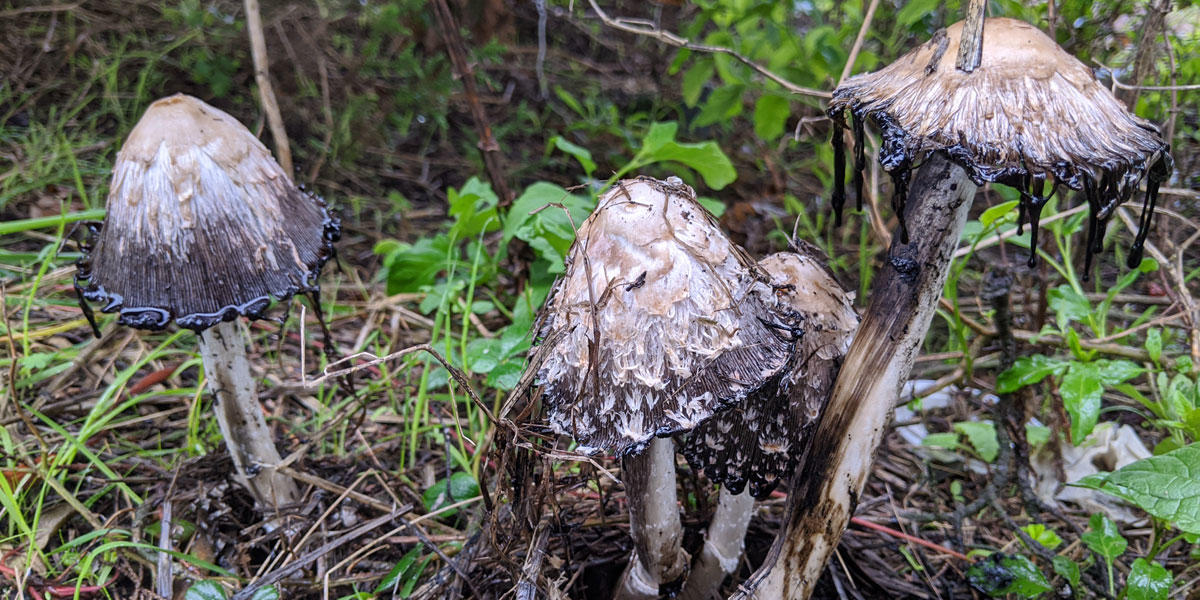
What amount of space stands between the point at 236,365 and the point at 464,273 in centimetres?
116

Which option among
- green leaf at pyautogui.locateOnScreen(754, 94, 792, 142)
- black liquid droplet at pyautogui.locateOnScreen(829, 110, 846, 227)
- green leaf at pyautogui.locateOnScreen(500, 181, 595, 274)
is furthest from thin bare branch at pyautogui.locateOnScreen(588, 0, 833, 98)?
green leaf at pyautogui.locateOnScreen(754, 94, 792, 142)

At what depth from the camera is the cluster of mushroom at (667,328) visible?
1397 mm

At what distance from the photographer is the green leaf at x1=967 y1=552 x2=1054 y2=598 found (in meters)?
1.80

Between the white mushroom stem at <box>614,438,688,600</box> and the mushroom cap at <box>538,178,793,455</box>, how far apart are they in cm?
24

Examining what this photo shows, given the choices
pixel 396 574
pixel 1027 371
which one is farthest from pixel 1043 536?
pixel 396 574

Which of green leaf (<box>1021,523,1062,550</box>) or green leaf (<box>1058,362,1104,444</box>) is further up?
green leaf (<box>1058,362,1104,444</box>)

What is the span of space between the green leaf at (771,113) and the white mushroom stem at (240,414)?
241 centimetres

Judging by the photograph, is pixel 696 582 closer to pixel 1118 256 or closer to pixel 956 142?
pixel 956 142

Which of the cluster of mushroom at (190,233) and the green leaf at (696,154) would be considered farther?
the green leaf at (696,154)

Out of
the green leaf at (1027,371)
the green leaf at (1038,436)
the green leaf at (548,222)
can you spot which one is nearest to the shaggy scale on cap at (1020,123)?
the green leaf at (1027,371)

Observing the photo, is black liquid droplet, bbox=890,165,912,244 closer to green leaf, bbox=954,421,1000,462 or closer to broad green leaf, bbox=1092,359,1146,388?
broad green leaf, bbox=1092,359,1146,388

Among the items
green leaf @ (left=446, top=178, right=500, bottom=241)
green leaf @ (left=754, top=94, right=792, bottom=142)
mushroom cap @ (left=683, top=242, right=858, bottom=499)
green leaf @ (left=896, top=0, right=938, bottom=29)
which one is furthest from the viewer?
green leaf @ (left=754, top=94, right=792, bottom=142)

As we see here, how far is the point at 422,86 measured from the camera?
4730 millimetres

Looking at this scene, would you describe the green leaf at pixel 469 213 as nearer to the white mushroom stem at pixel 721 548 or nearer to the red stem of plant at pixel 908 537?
the white mushroom stem at pixel 721 548
